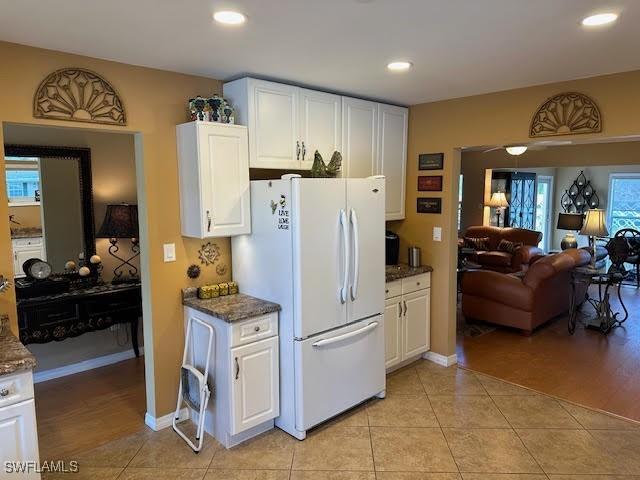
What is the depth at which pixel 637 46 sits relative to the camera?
8.17 ft

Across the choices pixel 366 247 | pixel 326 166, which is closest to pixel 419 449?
pixel 366 247

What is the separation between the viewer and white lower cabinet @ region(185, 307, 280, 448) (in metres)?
2.82

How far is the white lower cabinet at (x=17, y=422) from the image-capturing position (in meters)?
1.90

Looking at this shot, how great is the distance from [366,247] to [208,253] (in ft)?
3.72

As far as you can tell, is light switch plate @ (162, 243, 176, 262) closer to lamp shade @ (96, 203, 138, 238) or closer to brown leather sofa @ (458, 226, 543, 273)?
lamp shade @ (96, 203, 138, 238)

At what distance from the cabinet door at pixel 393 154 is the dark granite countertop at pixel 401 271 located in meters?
0.46

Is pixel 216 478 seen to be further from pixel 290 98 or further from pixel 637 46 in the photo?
pixel 637 46

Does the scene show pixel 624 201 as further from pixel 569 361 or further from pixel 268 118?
pixel 268 118

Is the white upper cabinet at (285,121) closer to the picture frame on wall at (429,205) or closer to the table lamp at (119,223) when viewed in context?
the picture frame on wall at (429,205)

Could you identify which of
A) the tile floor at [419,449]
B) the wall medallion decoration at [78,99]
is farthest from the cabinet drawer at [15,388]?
the wall medallion decoration at [78,99]

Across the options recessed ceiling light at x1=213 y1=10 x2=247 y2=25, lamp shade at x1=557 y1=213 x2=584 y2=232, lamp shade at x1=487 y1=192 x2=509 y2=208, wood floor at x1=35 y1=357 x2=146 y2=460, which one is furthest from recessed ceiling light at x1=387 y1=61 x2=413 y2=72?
lamp shade at x1=557 y1=213 x2=584 y2=232

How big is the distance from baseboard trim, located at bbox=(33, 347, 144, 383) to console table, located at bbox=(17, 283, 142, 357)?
1.64ft

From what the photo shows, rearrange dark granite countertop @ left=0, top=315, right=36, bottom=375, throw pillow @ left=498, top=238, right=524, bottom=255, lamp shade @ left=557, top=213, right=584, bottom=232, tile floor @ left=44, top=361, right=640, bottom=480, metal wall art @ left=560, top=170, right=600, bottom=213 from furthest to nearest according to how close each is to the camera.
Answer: metal wall art @ left=560, top=170, right=600, bottom=213, lamp shade @ left=557, top=213, right=584, bottom=232, throw pillow @ left=498, top=238, right=524, bottom=255, tile floor @ left=44, top=361, right=640, bottom=480, dark granite countertop @ left=0, top=315, right=36, bottom=375

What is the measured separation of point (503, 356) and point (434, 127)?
7.64 feet
